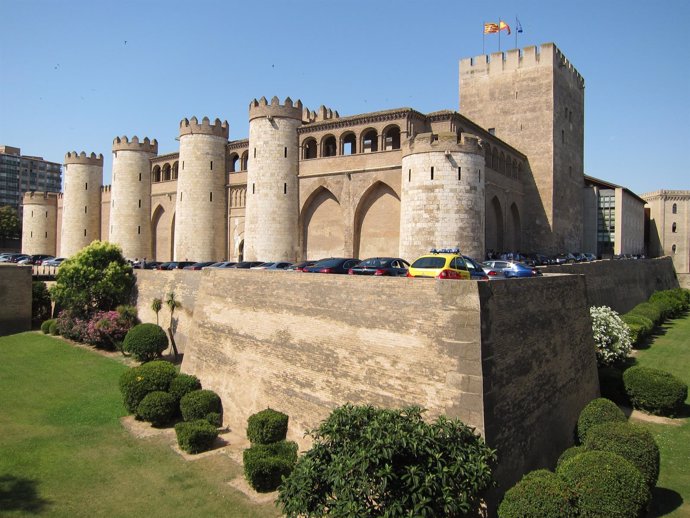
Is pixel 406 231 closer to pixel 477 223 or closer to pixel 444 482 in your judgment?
pixel 477 223

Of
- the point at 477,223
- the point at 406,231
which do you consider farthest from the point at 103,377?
the point at 477,223

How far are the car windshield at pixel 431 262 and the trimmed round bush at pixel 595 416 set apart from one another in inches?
259

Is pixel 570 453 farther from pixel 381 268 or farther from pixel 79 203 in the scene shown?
pixel 79 203

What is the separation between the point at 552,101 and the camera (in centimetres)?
4031

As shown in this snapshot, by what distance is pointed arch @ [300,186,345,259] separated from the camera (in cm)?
→ 3350

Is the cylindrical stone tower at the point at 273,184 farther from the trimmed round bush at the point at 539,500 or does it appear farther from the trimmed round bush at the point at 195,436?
the trimmed round bush at the point at 539,500

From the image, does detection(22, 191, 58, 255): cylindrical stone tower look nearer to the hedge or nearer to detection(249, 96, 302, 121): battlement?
detection(249, 96, 302, 121): battlement

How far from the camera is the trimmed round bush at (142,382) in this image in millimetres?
20000

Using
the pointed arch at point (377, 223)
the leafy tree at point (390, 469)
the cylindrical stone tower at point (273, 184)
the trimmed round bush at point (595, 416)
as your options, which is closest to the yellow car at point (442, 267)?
the leafy tree at point (390, 469)

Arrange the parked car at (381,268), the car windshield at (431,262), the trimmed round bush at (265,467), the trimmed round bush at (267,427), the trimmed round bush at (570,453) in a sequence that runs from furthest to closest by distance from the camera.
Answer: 1. the parked car at (381,268)
2. the trimmed round bush at (267,427)
3. the car windshield at (431,262)
4. the trimmed round bush at (265,467)
5. the trimmed round bush at (570,453)

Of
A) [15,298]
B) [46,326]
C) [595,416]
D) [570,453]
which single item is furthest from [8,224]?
[570,453]

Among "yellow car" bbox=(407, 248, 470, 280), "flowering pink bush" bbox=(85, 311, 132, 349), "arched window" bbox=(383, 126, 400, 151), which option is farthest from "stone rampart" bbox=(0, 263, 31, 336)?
"yellow car" bbox=(407, 248, 470, 280)

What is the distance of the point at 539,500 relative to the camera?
432 inches

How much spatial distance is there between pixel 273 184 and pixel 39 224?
3676cm
